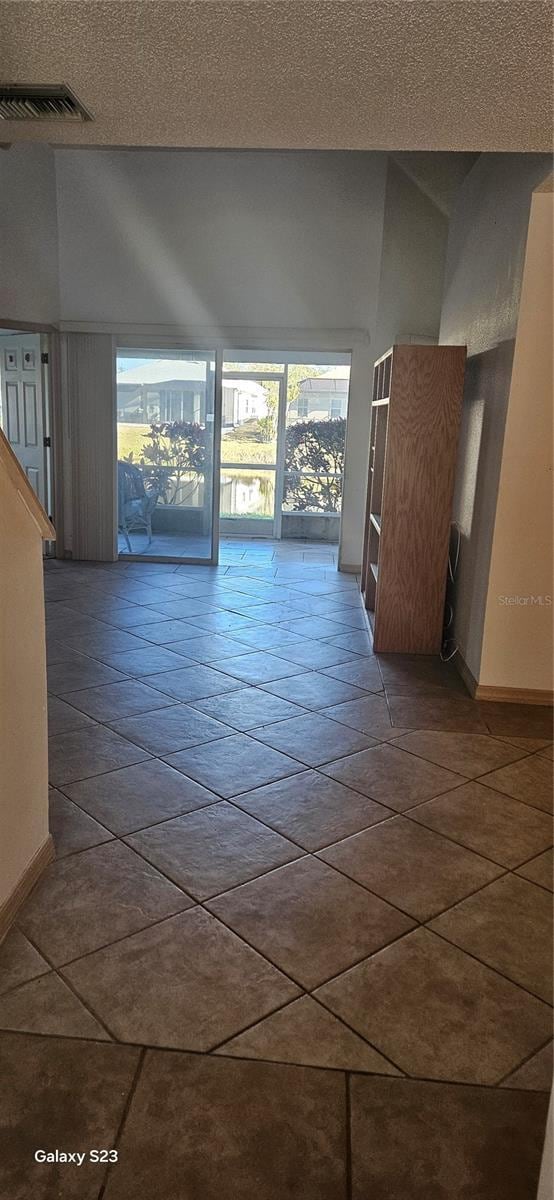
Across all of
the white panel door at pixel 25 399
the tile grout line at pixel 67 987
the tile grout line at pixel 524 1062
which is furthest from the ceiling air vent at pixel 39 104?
the white panel door at pixel 25 399

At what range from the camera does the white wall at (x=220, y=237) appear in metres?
7.04

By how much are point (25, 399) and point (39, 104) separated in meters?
5.49

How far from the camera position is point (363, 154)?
695 cm

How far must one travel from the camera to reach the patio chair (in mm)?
7863

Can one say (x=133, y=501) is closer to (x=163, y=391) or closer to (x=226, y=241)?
(x=163, y=391)

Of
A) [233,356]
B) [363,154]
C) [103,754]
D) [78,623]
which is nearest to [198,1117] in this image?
[103,754]

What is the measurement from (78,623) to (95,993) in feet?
12.2

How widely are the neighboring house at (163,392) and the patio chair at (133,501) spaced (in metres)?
0.51

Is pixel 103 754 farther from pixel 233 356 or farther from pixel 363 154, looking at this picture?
pixel 233 356

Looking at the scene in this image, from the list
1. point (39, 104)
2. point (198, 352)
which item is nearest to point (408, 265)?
point (198, 352)

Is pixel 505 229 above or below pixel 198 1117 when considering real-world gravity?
above

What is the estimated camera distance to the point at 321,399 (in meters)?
10.0

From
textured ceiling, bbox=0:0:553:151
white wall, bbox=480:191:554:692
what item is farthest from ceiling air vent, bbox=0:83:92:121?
white wall, bbox=480:191:554:692

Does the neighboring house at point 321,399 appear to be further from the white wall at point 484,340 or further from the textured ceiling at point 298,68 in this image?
the textured ceiling at point 298,68
